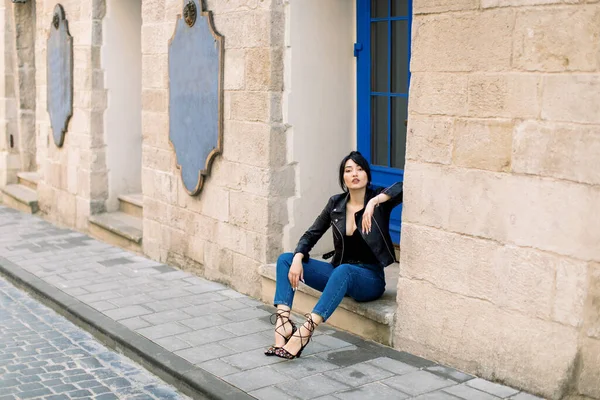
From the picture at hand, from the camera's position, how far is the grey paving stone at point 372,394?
488cm

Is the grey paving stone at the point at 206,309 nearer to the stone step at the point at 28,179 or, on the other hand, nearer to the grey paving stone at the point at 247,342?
the grey paving stone at the point at 247,342

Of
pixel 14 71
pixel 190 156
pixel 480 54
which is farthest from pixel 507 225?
pixel 14 71

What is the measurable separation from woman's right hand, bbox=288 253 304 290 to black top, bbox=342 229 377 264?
0.33 meters

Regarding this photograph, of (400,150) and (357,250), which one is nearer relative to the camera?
(357,250)

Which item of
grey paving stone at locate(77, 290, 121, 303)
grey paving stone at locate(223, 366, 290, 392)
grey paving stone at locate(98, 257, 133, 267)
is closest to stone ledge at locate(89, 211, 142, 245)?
grey paving stone at locate(98, 257, 133, 267)

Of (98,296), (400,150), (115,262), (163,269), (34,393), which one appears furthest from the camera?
(115,262)

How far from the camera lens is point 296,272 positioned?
5801 mm

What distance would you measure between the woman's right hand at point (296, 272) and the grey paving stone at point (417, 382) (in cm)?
97

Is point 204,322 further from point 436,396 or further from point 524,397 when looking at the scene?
point 524,397

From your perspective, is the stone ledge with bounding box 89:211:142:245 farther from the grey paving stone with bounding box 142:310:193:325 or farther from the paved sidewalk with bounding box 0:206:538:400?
the grey paving stone with bounding box 142:310:193:325

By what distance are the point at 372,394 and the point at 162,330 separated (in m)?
1.91

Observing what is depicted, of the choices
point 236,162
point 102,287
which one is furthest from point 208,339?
point 102,287

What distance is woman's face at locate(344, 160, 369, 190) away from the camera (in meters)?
5.87

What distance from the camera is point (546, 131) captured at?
468 cm
